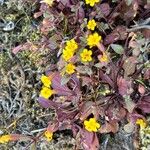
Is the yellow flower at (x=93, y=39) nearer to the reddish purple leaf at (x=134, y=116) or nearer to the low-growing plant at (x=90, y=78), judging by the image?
the low-growing plant at (x=90, y=78)

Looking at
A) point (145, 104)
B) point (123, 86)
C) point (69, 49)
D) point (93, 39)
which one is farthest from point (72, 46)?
point (145, 104)

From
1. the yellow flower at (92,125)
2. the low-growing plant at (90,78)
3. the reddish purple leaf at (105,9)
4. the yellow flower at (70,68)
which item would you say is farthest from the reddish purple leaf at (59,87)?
the reddish purple leaf at (105,9)

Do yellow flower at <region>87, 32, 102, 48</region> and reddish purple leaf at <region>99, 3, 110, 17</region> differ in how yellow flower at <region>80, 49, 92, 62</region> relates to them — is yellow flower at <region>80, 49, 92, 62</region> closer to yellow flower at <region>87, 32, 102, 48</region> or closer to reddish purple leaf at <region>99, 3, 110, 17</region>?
yellow flower at <region>87, 32, 102, 48</region>

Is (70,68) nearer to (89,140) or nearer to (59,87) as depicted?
(59,87)

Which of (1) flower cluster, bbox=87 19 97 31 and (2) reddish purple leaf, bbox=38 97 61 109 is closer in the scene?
(1) flower cluster, bbox=87 19 97 31

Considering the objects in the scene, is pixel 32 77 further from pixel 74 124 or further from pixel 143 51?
pixel 143 51

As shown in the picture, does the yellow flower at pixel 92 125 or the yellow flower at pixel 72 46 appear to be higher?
the yellow flower at pixel 72 46

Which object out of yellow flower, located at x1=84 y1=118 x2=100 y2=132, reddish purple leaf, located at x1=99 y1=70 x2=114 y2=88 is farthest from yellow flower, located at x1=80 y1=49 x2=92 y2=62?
yellow flower, located at x1=84 y1=118 x2=100 y2=132

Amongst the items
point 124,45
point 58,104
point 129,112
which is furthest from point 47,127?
point 124,45

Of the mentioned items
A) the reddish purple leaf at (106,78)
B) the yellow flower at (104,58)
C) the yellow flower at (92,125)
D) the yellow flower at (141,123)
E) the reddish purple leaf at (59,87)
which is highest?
the yellow flower at (104,58)

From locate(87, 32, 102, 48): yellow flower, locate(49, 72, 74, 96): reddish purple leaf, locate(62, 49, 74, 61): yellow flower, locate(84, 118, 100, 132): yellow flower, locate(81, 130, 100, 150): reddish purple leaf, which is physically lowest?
locate(81, 130, 100, 150): reddish purple leaf

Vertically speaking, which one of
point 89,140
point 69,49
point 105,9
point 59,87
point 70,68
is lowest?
point 89,140

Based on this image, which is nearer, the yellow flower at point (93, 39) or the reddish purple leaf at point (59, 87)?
the yellow flower at point (93, 39)
